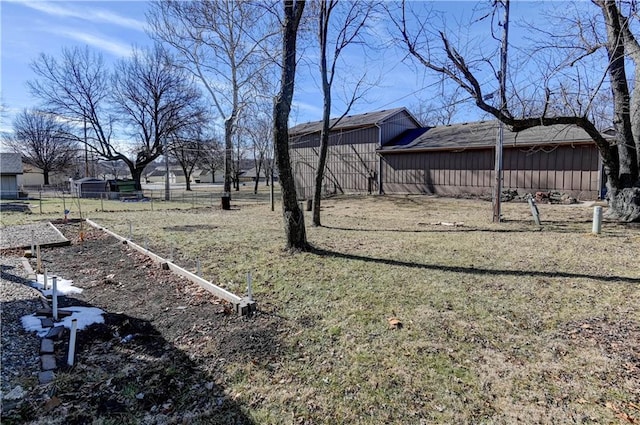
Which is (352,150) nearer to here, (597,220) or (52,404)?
(597,220)

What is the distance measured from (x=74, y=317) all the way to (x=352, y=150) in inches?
799

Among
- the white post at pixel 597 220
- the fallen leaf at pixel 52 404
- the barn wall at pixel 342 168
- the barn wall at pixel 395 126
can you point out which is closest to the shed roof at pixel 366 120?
the barn wall at pixel 395 126

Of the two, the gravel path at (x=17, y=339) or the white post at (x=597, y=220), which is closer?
the gravel path at (x=17, y=339)

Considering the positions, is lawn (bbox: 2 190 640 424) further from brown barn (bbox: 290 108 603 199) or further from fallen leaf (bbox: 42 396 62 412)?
brown barn (bbox: 290 108 603 199)

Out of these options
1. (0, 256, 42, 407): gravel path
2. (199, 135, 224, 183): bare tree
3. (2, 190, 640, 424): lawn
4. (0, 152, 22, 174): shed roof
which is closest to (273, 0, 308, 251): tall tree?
(2, 190, 640, 424): lawn

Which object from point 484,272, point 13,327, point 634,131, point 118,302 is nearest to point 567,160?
point 634,131

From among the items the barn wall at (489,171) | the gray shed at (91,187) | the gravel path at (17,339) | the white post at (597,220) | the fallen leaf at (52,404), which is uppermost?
the barn wall at (489,171)

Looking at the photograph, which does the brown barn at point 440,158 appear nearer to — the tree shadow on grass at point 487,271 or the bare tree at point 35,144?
the tree shadow on grass at point 487,271

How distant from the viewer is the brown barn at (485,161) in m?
14.4

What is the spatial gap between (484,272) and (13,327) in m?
5.63

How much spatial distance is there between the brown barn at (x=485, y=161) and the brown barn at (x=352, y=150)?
0.74 metres

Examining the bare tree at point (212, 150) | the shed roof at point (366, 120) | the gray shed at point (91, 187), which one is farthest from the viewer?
the bare tree at point (212, 150)

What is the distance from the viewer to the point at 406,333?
130 inches

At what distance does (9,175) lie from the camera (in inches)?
1103
